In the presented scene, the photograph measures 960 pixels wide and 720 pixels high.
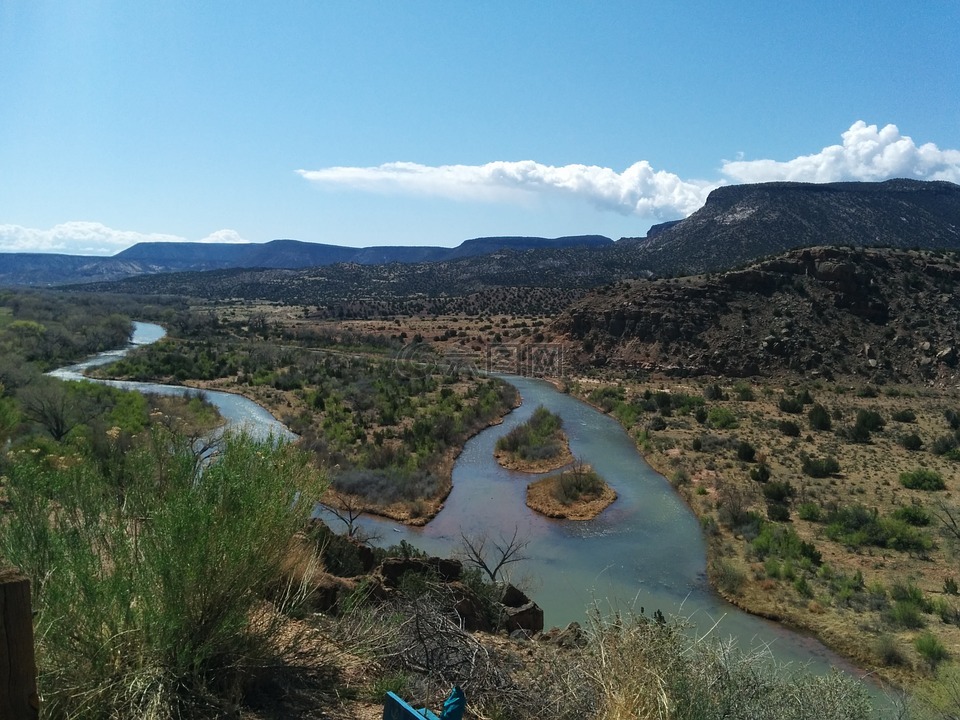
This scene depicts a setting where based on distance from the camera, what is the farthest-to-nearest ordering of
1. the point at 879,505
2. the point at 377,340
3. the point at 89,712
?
the point at 377,340 → the point at 879,505 → the point at 89,712

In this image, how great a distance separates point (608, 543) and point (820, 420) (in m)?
16.5

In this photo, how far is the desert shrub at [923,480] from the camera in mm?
21844

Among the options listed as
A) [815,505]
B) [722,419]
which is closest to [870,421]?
[722,419]

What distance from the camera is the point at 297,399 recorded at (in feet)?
122

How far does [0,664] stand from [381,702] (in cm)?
316

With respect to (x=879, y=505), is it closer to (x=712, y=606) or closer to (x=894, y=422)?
(x=712, y=606)

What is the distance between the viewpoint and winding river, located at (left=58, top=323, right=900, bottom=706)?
47.5ft

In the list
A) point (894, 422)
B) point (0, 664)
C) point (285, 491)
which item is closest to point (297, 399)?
point (894, 422)

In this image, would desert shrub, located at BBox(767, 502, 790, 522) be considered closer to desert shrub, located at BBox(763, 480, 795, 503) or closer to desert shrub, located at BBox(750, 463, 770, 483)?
desert shrub, located at BBox(763, 480, 795, 503)

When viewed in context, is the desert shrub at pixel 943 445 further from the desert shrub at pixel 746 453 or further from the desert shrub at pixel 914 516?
the desert shrub at pixel 914 516

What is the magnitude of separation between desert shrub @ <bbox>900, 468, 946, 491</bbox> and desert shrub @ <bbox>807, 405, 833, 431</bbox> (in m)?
7.63

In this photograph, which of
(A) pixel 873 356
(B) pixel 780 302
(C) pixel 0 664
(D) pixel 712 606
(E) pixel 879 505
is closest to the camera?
(C) pixel 0 664

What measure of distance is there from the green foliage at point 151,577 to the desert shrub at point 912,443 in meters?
28.7

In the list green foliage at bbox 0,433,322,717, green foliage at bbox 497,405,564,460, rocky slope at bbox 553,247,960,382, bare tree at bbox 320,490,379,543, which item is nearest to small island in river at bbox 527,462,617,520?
green foliage at bbox 497,405,564,460
